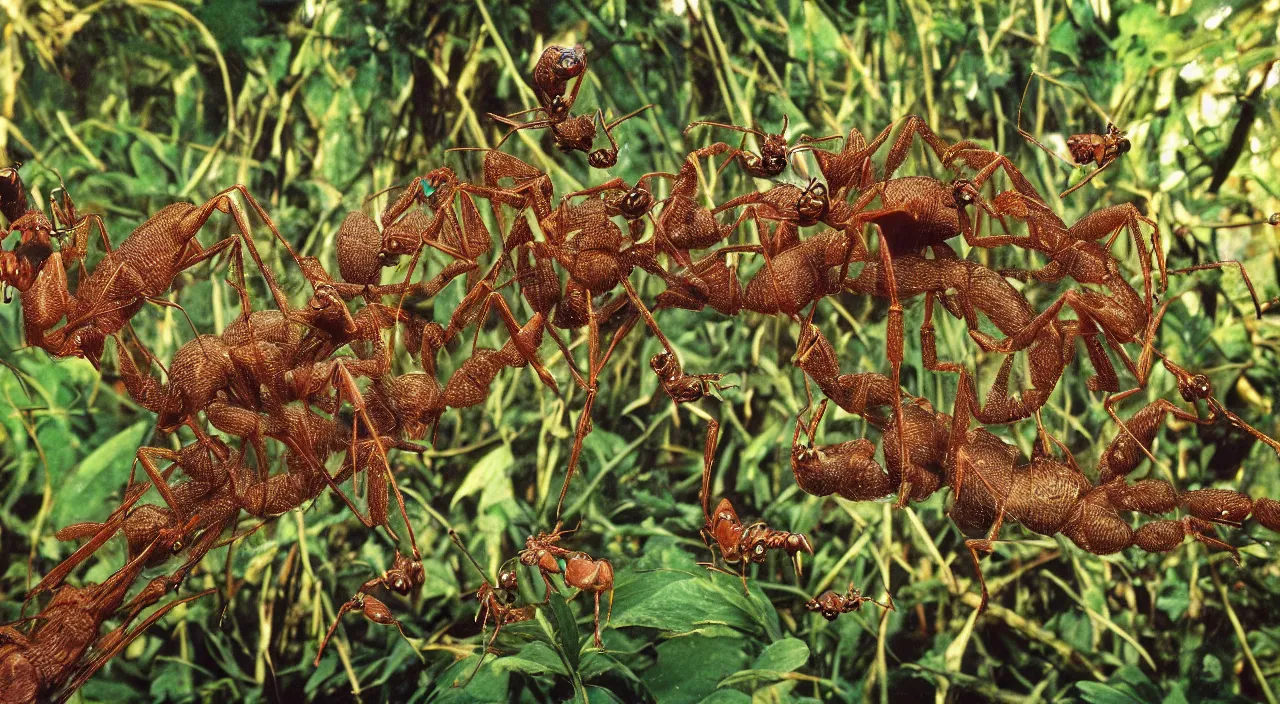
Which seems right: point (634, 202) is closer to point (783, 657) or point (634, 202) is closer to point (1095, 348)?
point (1095, 348)

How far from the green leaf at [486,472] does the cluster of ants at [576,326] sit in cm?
35

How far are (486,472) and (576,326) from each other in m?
0.38

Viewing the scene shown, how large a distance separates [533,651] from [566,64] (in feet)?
1.26

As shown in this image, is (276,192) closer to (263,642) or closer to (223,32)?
(223,32)

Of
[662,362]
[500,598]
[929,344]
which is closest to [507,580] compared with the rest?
[500,598]

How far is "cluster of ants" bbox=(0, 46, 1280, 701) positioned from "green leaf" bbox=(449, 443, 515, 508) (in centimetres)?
35

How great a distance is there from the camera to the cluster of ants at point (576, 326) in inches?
20.5

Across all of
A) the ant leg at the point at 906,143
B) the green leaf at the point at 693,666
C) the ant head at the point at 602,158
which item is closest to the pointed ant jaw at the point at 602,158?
the ant head at the point at 602,158

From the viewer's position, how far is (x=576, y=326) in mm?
564

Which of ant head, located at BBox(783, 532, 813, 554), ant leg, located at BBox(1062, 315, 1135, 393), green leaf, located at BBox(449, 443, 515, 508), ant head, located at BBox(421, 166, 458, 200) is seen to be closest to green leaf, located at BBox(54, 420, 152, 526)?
green leaf, located at BBox(449, 443, 515, 508)

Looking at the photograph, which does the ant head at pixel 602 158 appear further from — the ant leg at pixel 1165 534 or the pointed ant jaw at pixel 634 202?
the ant leg at pixel 1165 534

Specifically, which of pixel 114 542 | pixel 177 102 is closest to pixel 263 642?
pixel 114 542

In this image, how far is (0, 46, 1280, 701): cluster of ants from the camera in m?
0.52

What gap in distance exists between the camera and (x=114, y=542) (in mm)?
815
